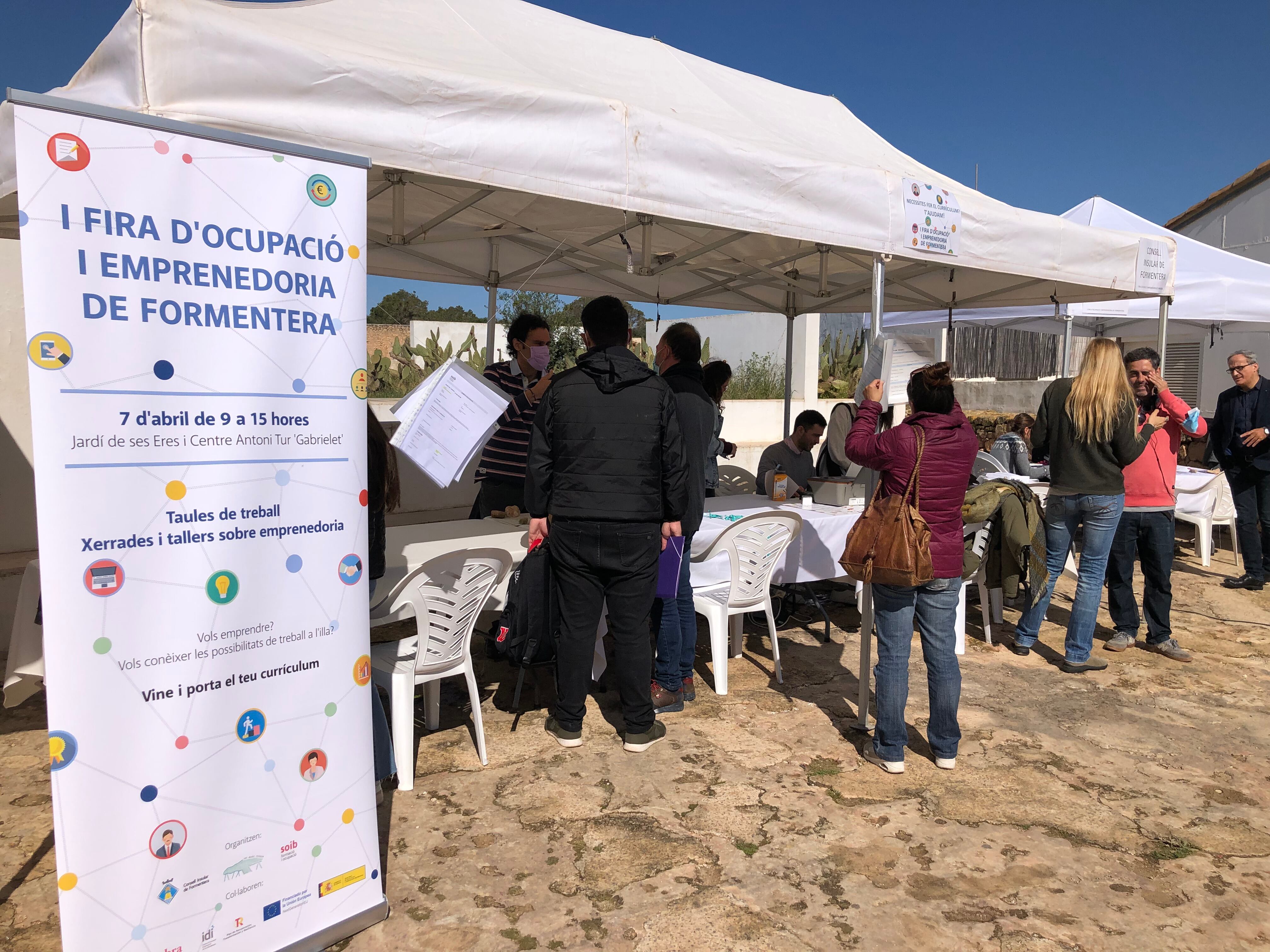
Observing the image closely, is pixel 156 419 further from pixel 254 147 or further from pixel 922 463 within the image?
pixel 922 463

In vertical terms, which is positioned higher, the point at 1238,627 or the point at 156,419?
the point at 156,419

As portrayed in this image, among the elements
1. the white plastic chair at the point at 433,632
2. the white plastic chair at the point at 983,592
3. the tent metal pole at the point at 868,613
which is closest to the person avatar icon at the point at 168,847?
the white plastic chair at the point at 433,632

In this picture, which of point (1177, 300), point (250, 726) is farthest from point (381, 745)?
point (1177, 300)

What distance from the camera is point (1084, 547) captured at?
428 cm

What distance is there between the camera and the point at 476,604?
124 inches

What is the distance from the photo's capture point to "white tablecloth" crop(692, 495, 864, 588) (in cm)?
400

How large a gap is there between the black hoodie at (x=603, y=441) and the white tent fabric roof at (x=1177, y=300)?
514cm

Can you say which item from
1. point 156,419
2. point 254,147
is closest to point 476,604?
point 156,419

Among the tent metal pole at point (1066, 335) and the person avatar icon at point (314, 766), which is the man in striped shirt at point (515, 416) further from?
the tent metal pole at point (1066, 335)

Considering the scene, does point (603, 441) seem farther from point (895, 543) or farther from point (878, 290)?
point (878, 290)

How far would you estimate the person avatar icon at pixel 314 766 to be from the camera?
204 centimetres

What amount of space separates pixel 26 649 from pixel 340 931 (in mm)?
1666

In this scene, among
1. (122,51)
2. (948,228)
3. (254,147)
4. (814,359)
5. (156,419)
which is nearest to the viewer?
(156,419)

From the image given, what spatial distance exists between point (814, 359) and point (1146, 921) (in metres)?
10.7
